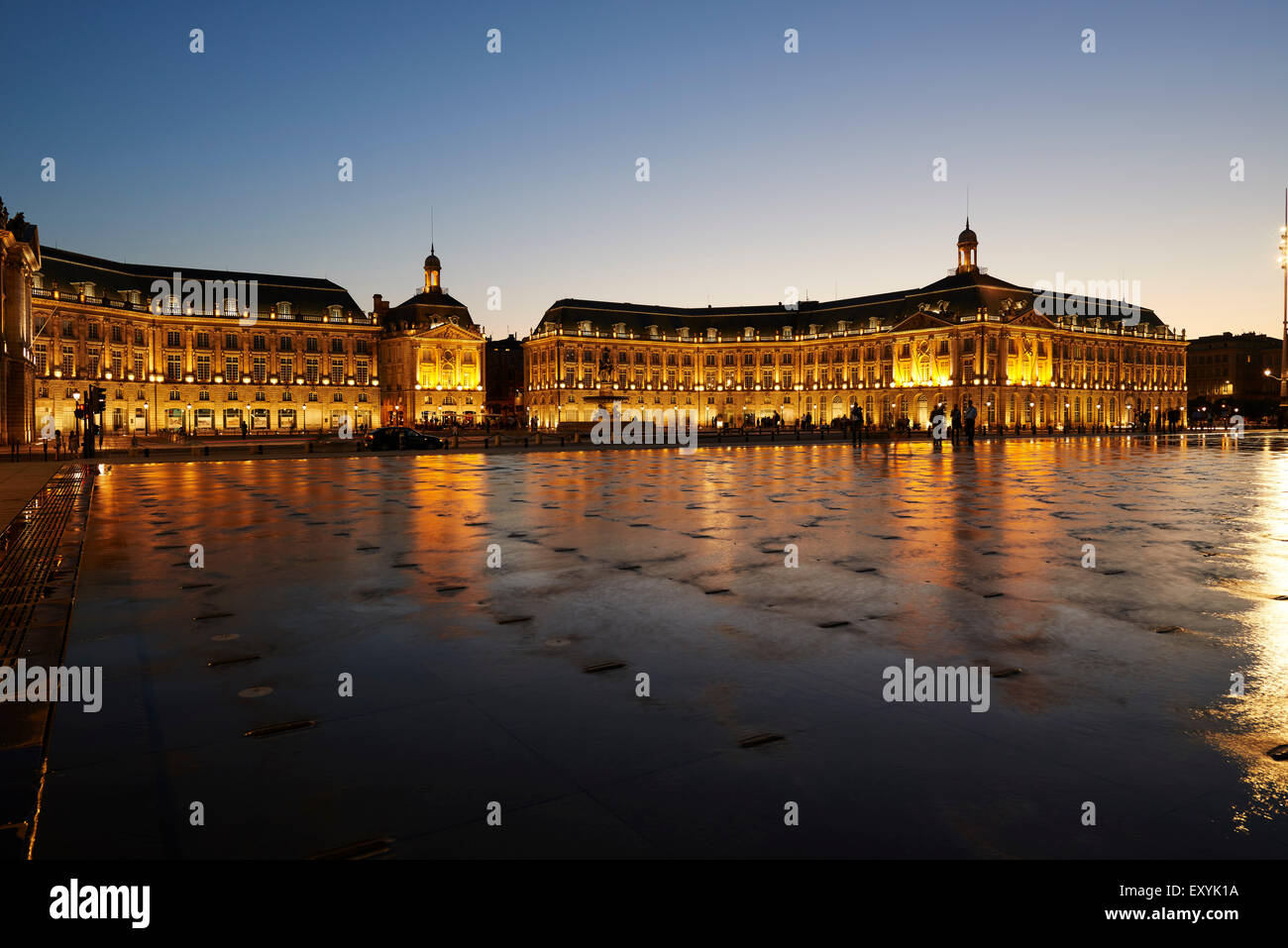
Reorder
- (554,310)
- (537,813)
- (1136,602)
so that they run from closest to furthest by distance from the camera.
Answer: (537,813), (1136,602), (554,310)

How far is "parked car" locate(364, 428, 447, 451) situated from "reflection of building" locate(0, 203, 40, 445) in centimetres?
1845

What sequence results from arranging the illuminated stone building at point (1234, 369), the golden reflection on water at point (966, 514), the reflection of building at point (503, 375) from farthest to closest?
1. the illuminated stone building at point (1234, 369)
2. the reflection of building at point (503, 375)
3. the golden reflection on water at point (966, 514)

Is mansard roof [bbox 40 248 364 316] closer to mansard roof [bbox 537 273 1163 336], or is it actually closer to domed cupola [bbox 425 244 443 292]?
domed cupola [bbox 425 244 443 292]

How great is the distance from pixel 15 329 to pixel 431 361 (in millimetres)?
64637

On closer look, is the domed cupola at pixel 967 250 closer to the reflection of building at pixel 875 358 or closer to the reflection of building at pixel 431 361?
the reflection of building at pixel 875 358

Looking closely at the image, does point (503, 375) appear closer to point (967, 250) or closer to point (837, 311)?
point (837, 311)

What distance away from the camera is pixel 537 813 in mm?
3555

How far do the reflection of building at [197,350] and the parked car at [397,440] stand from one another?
52595 millimetres

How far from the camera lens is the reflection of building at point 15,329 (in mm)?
45969

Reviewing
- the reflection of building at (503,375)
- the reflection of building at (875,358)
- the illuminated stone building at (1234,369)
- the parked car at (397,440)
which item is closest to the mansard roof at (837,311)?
the reflection of building at (875,358)
